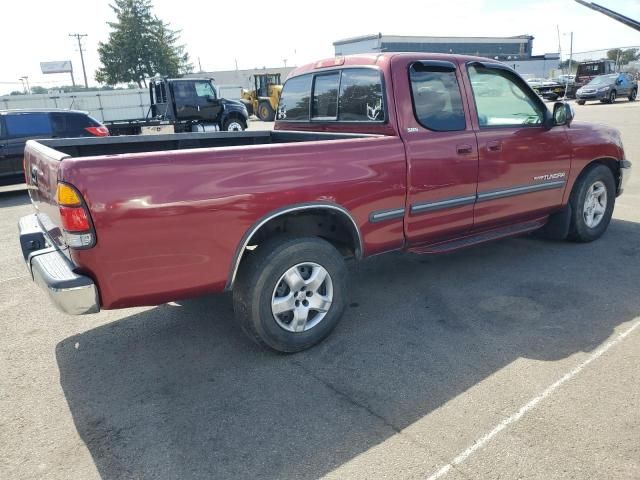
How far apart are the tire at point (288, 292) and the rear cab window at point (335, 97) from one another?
4.27ft

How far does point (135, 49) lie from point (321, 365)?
185 feet

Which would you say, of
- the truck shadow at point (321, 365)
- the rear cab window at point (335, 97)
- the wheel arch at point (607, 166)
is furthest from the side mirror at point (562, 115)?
the rear cab window at point (335, 97)

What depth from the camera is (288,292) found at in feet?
10.9

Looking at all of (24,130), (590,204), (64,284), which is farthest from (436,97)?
(24,130)

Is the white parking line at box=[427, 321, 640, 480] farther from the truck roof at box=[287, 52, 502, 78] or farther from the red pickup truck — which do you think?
the truck roof at box=[287, 52, 502, 78]

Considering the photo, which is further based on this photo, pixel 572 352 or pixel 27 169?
pixel 27 169

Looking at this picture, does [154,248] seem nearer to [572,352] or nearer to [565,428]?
[565,428]

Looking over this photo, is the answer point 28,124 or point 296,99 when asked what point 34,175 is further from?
point 28,124

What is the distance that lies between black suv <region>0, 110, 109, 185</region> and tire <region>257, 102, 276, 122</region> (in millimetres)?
17557

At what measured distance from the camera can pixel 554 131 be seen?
4.73 metres

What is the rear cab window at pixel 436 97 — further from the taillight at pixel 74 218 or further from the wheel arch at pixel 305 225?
the taillight at pixel 74 218

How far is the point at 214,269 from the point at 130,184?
69 cm

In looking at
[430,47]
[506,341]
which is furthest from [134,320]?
[430,47]

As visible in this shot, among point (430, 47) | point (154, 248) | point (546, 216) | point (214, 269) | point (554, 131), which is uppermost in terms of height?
point (430, 47)
